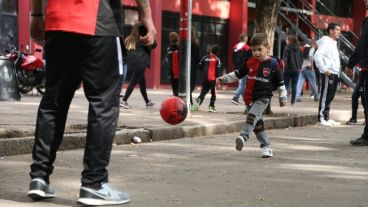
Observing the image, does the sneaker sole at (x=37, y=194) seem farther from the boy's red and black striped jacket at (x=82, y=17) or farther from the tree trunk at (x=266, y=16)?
the tree trunk at (x=266, y=16)

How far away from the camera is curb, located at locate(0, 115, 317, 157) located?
25.7 feet

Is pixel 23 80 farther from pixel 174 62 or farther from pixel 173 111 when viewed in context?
pixel 173 111

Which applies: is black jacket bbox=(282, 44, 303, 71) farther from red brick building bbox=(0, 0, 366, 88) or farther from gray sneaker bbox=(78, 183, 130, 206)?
gray sneaker bbox=(78, 183, 130, 206)

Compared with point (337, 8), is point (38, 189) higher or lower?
lower

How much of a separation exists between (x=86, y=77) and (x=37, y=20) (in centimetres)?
60

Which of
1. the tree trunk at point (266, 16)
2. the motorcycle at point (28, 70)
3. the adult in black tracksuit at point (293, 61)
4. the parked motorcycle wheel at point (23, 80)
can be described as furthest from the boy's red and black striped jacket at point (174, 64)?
the adult in black tracksuit at point (293, 61)

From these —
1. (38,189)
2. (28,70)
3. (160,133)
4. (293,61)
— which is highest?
(293,61)

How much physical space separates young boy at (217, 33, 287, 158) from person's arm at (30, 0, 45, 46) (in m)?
3.65

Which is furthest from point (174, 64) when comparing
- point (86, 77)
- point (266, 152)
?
point (86, 77)

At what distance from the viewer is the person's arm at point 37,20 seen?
5098 mm

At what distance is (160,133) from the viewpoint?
9.92m

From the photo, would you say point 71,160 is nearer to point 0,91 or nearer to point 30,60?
point 0,91

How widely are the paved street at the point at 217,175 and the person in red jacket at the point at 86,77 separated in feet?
0.80

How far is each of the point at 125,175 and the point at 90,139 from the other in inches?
64.4
